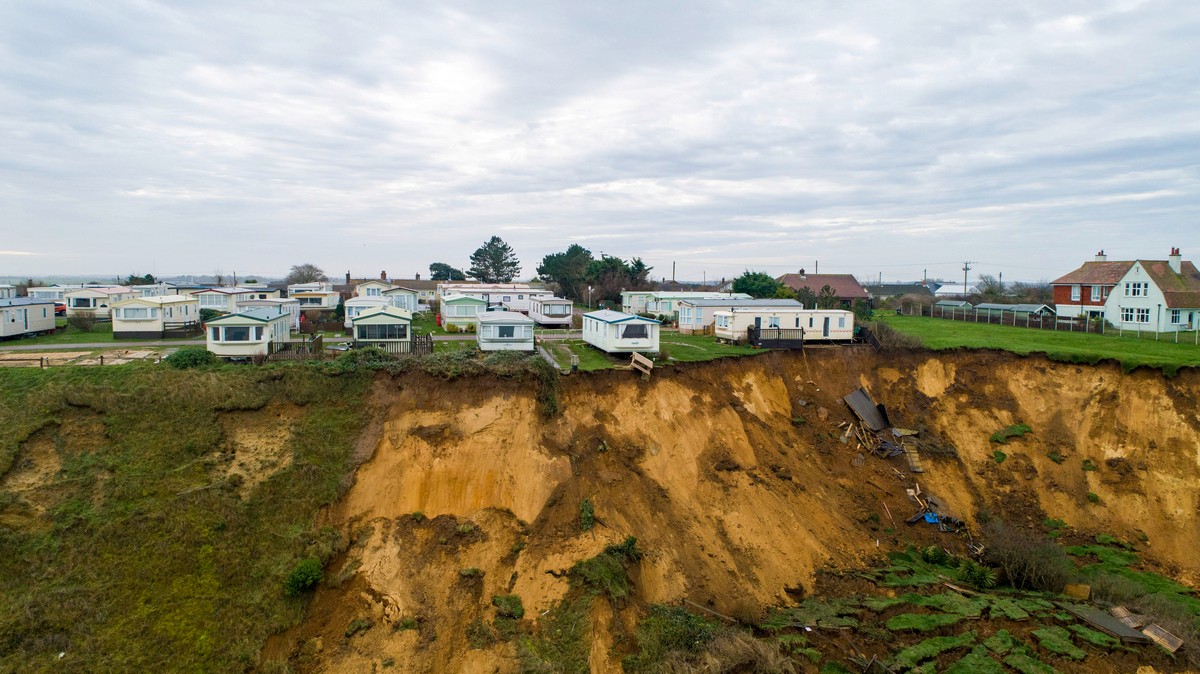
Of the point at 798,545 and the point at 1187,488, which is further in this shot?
the point at 1187,488

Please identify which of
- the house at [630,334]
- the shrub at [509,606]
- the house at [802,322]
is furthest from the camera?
the house at [802,322]

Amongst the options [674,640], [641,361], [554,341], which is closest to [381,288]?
[554,341]

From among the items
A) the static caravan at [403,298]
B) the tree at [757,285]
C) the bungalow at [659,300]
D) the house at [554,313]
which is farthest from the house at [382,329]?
the tree at [757,285]

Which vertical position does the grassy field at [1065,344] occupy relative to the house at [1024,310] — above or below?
below

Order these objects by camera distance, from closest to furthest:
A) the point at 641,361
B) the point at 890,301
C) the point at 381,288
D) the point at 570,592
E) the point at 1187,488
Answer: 1. the point at 570,592
2. the point at 1187,488
3. the point at 641,361
4. the point at 381,288
5. the point at 890,301

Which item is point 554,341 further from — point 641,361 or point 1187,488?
point 1187,488

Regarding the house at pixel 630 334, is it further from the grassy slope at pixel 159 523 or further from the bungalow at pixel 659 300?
the bungalow at pixel 659 300

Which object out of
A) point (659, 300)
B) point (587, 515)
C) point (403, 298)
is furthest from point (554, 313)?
point (587, 515)
